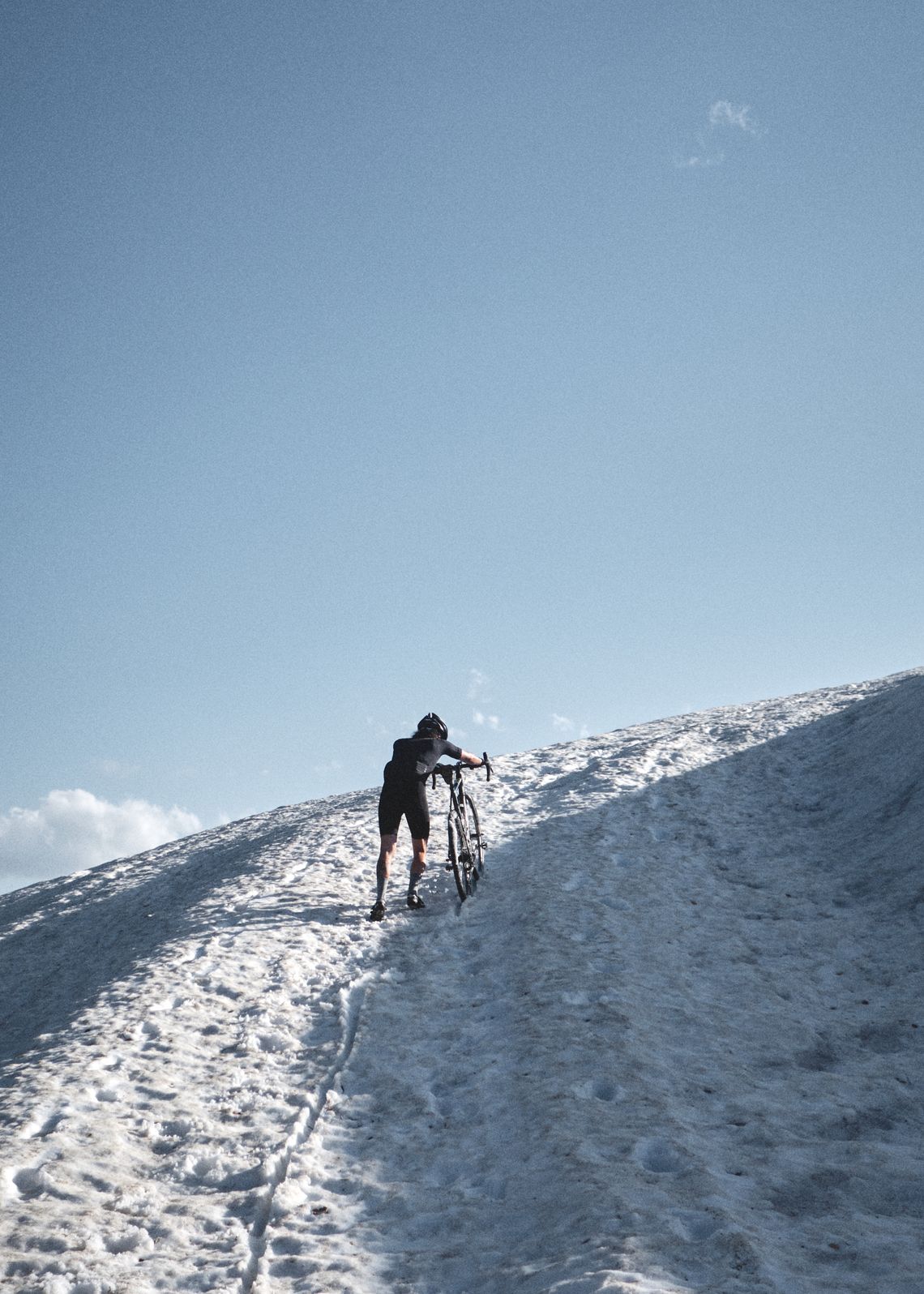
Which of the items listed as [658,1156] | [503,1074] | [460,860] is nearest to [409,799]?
[460,860]

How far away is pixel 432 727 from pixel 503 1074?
5687 mm

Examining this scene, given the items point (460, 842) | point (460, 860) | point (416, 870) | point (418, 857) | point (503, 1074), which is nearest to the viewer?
point (503, 1074)

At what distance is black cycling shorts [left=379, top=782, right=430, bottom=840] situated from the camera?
1144 cm

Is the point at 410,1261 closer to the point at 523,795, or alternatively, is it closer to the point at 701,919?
the point at 701,919

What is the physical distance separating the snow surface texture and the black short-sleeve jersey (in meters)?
1.93

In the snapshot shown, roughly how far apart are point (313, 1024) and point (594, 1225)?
4.16 m

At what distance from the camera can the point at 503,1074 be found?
7.07 metres

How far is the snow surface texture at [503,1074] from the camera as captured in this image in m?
4.77

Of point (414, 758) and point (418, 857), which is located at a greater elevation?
point (414, 758)

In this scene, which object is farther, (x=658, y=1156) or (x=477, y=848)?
(x=477, y=848)

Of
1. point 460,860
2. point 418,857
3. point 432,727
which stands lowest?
point 460,860

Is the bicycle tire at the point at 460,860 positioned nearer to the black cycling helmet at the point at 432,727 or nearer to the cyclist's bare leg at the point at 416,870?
the cyclist's bare leg at the point at 416,870

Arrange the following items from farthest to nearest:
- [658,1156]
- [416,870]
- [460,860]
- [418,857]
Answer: [460,860] → [418,857] → [416,870] → [658,1156]

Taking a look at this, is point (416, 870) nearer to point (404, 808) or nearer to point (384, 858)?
point (384, 858)
